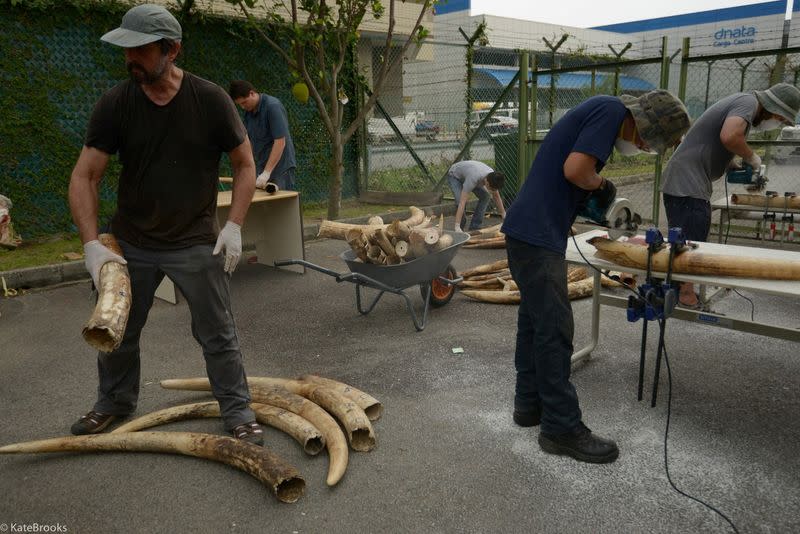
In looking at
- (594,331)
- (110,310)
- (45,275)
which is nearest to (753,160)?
(594,331)

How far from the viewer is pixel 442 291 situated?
5730 millimetres

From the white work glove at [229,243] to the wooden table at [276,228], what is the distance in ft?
12.1

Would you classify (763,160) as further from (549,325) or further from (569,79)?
(549,325)

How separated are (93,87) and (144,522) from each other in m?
7.79

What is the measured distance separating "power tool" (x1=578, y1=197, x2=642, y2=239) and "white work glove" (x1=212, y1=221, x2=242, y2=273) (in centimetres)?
183

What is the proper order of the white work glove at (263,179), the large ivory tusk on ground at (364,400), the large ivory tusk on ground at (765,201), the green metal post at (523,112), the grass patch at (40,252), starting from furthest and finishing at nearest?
1. the green metal post at (523,112)
2. the grass patch at (40,252)
3. the white work glove at (263,179)
4. the large ivory tusk on ground at (765,201)
5. the large ivory tusk on ground at (364,400)

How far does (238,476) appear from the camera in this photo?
3.01 meters

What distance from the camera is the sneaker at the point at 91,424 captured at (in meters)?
3.39

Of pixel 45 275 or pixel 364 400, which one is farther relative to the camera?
pixel 45 275

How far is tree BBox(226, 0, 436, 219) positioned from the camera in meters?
9.09

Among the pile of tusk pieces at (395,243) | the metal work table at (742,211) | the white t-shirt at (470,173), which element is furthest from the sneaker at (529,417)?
the white t-shirt at (470,173)

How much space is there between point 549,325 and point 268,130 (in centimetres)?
497

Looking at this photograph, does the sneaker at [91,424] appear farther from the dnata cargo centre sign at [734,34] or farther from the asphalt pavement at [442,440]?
the dnata cargo centre sign at [734,34]

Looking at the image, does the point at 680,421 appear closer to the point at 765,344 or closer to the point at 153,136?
the point at 765,344
